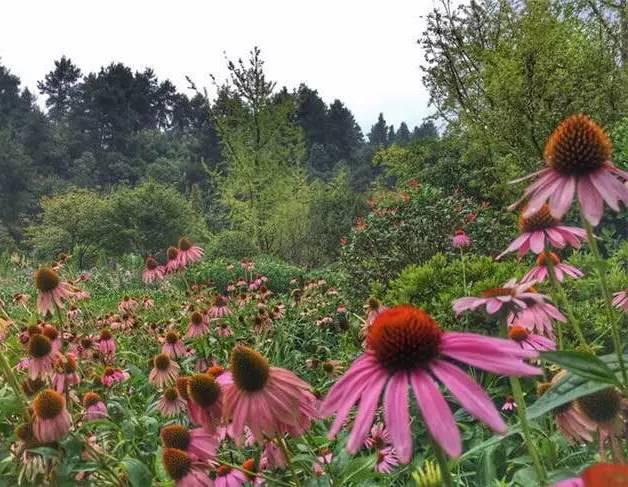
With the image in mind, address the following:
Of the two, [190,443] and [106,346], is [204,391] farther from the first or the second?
[106,346]

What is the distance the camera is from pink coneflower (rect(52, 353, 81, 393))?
1476mm

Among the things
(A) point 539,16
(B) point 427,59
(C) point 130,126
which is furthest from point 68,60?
(A) point 539,16

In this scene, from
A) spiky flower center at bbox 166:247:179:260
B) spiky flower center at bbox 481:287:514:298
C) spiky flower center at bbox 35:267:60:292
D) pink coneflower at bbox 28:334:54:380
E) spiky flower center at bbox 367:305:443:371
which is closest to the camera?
spiky flower center at bbox 367:305:443:371

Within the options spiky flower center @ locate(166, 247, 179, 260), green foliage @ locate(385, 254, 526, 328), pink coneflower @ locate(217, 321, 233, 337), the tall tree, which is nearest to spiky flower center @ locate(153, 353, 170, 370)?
pink coneflower @ locate(217, 321, 233, 337)

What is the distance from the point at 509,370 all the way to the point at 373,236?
3.99 meters

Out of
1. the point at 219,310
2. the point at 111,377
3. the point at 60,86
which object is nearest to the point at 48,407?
the point at 111,377

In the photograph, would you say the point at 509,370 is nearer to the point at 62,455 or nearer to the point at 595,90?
the point at 62,455

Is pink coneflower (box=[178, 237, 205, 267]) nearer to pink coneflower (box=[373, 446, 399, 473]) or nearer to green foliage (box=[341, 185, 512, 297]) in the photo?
green foliage (box=[341, 185, 512, 297])

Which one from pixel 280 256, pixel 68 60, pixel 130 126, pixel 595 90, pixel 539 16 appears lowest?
pixel 280 256

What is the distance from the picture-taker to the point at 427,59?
9.02 m

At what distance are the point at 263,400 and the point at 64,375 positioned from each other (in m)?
0.89

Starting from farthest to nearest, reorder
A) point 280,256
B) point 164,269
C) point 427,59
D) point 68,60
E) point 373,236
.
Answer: point 68,60, point 280,256, point 427,59, point 373,236, point 164,269

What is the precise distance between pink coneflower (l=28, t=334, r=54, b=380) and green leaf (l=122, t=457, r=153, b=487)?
504mm

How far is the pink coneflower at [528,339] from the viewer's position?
3.78ft
